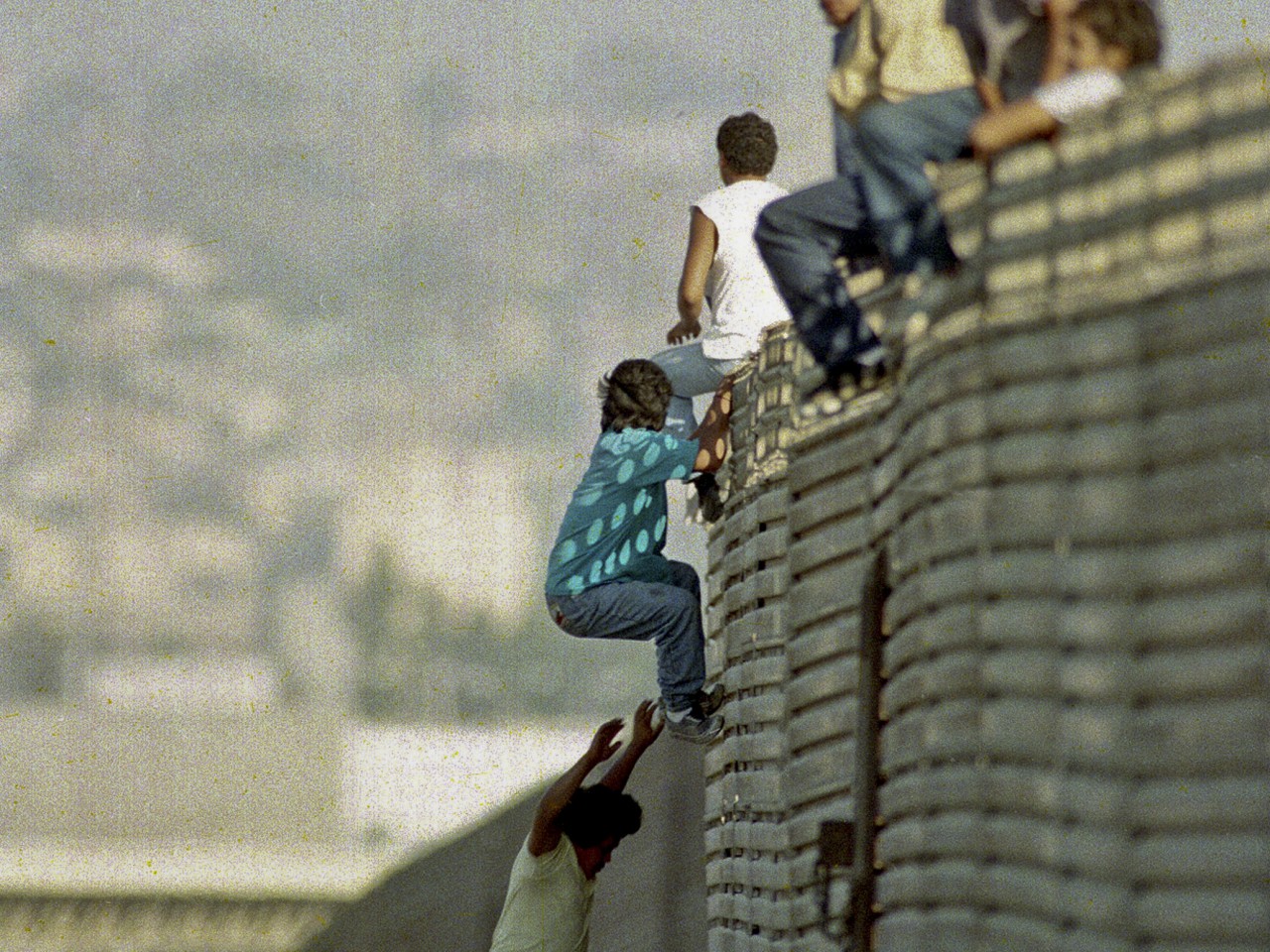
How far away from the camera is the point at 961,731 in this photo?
4.77m

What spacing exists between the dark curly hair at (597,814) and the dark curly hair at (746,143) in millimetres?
2451

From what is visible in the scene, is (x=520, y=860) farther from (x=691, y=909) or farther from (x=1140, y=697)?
(x=1140, y=697)

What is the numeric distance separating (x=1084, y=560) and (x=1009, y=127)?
42.2 inches

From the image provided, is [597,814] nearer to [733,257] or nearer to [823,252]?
[733,257]

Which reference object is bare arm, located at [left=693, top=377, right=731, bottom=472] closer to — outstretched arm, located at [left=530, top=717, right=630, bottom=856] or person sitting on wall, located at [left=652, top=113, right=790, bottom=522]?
person sitting on wall, located at [left=652, top=113, right=790, bottom=522]

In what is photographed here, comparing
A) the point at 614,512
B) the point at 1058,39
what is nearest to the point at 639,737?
the point at 614,512

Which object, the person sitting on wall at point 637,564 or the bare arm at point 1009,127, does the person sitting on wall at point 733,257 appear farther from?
the bare arm at point 1009,127

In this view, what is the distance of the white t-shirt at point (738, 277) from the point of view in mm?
7230

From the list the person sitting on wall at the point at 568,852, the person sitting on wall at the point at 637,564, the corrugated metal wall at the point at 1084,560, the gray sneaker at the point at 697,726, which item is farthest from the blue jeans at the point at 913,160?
the person sitting on wall at the point at 568,852

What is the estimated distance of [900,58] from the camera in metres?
5.29

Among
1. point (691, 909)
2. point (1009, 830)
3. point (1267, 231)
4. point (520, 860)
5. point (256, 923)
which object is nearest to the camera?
point (1267, 231)

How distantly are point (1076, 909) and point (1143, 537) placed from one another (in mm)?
797

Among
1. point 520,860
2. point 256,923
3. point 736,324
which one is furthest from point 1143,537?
point 256,923

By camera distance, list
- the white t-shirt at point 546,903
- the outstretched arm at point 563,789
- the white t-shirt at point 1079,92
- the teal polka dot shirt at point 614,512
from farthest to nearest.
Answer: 1. the white t-shirt at point 546,903
2. the outstretched arm at point 563,789
3. the teal polka dot shirt at point 614,512
4. the white t-shirt at point 1079,92
